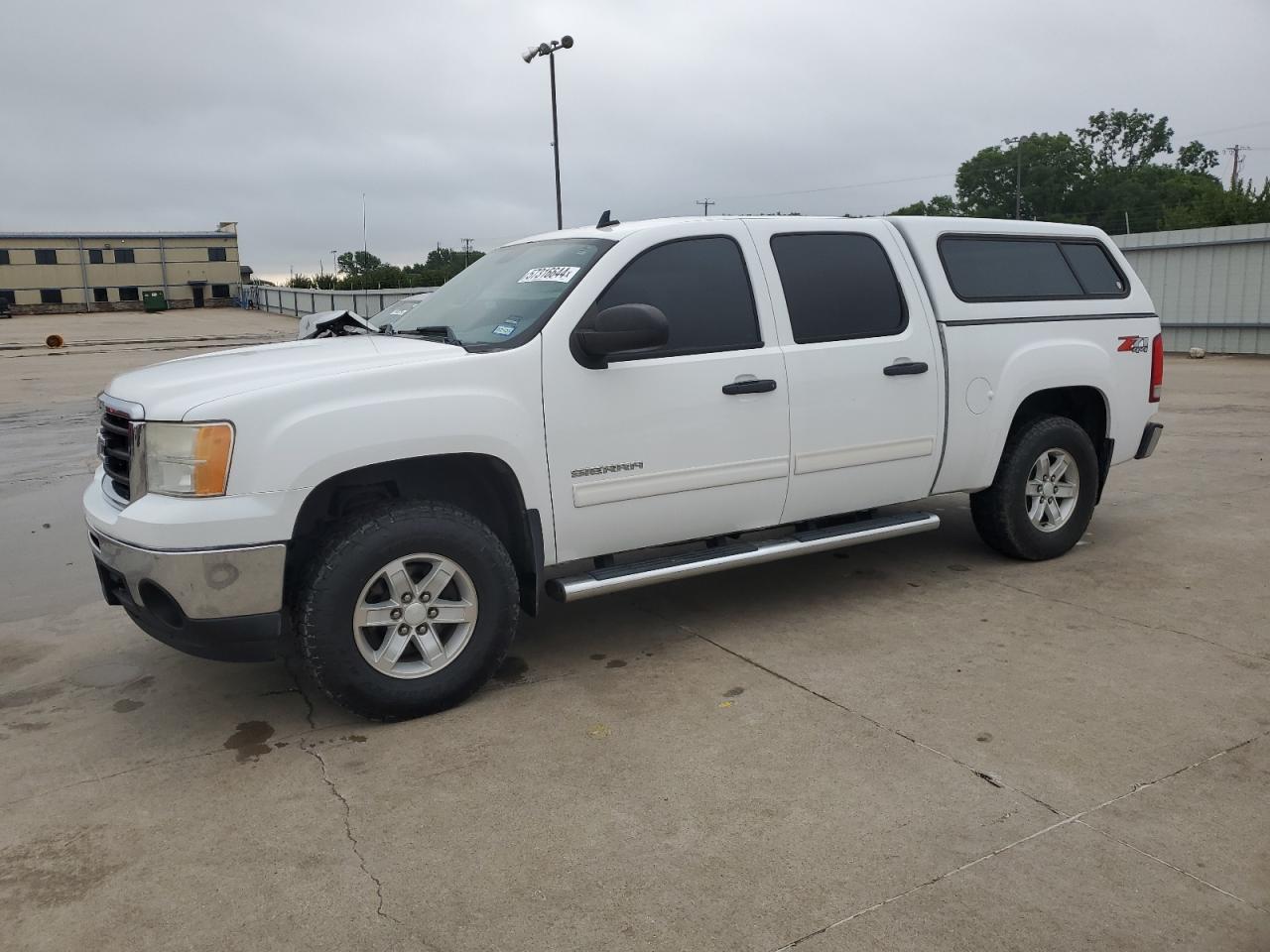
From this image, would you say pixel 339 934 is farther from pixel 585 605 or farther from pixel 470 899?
pixel 585 605

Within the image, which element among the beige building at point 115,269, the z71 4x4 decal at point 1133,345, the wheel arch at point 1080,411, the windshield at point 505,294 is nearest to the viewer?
the windshield at point 505,294

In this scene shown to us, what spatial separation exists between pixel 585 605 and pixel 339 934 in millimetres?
2896

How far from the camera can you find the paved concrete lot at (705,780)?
9.04 feet

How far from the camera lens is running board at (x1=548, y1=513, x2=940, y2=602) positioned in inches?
170

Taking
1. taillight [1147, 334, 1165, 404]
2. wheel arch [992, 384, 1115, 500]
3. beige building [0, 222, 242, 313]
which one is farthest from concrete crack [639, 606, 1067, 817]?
beige building [0, 222, 242, 313]

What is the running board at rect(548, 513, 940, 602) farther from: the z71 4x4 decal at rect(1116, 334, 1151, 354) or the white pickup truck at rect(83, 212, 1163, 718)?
the z71 4x4 decal at rect(1116, 334, 1151, 354)

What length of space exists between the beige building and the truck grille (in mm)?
64035

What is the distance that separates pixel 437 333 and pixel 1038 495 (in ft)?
11.5

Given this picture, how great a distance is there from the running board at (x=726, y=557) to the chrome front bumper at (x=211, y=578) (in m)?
1.11

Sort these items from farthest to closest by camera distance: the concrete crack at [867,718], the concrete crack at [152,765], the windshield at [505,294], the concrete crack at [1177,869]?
the windshield at [505,294] < the concrete crack at [152,765] < the concrete crack at [867,718] < the concrete crack at [1177,869]

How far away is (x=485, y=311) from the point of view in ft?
15.3

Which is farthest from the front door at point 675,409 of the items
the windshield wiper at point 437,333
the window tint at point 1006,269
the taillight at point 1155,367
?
the taillight at point 1155,367

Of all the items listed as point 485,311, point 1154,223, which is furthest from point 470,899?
point 1154,223

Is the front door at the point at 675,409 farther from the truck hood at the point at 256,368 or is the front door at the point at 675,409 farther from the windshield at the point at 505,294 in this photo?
the truck hood at the point at 256,368
